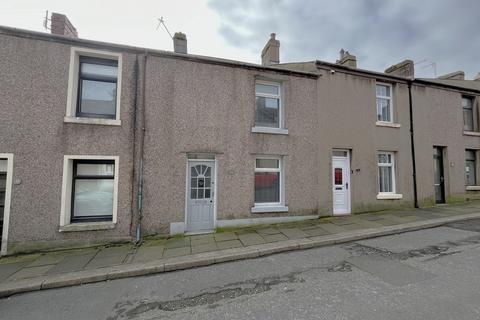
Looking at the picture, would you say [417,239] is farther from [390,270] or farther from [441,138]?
[441,138]

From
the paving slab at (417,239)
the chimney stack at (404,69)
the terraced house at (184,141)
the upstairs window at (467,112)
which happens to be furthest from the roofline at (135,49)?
the upstairs window at (467,112)

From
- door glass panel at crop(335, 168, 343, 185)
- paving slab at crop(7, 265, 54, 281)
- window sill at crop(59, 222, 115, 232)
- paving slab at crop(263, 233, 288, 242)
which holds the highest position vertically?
door glass panel at crop(335, 168, 343, 185)

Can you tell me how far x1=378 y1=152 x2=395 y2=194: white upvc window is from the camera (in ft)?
30.7

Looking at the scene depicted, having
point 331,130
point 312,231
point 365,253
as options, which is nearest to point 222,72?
point 331,130

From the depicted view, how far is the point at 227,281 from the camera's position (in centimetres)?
413

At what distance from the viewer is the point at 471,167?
35.9 feet

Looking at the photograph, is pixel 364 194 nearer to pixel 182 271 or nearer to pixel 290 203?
pixel 290 203

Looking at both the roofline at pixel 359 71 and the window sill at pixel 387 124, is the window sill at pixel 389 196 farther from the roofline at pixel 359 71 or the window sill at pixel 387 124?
the roofline at pixel 359 71

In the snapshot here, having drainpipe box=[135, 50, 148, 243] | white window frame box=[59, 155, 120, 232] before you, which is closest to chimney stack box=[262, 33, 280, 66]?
drainpipe box=[135, 50, 148, 243]

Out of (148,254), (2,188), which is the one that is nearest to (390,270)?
(148,254)

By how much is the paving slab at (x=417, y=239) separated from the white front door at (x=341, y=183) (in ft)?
7.75

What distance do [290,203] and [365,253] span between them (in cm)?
299

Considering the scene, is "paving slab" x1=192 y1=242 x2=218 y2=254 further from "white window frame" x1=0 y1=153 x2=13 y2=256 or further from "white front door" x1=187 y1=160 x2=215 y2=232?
"white window frame" x1=0 y1=153 x2=13 y2=256

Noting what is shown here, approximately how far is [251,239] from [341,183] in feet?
15.1
